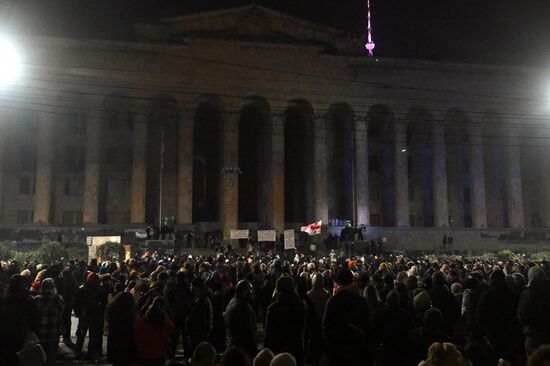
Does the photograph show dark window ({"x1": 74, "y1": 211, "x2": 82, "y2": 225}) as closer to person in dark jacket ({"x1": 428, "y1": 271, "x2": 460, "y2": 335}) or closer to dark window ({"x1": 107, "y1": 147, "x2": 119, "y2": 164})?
dark window ({"x1": 107, "y1": 147, "x2": 119, "y2": 164})

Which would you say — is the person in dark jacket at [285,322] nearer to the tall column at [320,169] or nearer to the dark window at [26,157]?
the tall column at [320,169]

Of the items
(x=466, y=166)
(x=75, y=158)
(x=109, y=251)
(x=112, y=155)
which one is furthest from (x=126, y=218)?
(x=466, y=166)

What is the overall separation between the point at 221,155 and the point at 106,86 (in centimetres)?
1090

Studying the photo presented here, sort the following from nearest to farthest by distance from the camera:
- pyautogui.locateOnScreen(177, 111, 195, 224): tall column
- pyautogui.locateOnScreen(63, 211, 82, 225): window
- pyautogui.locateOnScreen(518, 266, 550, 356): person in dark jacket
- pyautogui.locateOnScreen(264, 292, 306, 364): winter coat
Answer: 1. pyautogui.locateOnScreen(264, 292, 306, 364): winter coat
2. pyautogui.locateOnScreen(518, 266, 550, 356): person in dark jacket
3. pyautogui.locateOnScreen(177, 111, 195, 224): tall column
4. pyautogui.locateOnScreen(63, 211, 82, 225): window

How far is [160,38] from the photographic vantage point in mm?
43406

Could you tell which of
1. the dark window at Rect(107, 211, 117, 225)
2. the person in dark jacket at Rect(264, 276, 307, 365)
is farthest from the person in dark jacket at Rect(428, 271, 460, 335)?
the dark window at Rect(107, 211, 117, 225)

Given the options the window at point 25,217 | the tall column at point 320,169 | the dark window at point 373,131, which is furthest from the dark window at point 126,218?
the dark window at point 373,131

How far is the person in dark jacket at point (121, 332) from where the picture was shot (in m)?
7.05

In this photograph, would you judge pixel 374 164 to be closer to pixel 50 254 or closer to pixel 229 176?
pixel 229 176

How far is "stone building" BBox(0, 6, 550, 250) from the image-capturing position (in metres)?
40.7

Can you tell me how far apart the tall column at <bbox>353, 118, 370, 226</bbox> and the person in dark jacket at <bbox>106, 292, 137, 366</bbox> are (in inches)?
1499

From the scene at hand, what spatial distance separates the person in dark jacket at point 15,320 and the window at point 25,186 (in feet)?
126

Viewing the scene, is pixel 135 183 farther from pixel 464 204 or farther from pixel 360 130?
pixel 464 204

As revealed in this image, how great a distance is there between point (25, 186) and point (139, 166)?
1017 cm
